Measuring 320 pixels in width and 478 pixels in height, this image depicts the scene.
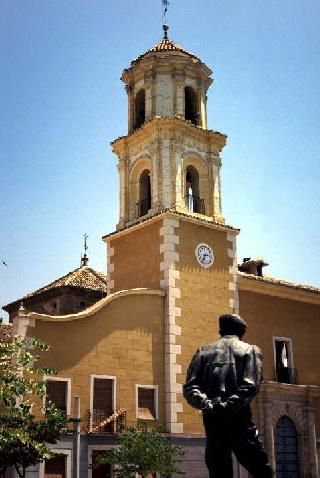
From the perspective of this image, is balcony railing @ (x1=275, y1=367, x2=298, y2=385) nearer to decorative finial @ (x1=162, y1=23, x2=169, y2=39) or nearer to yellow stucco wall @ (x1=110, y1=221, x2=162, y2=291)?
yellow stucco wall @ (x1=110, y1=221, x2=162, y2=291)

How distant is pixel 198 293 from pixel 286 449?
6610 mm

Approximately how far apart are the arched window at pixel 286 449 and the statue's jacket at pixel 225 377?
1749 cm

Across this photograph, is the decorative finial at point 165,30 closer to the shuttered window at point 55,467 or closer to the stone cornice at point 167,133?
the stone cornice at point 167,133

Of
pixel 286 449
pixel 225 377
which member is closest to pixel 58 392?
pixel 286 449

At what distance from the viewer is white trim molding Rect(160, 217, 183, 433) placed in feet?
69.3

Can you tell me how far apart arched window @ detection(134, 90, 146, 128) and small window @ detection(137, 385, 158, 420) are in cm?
1129

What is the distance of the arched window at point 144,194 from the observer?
25.7 metres

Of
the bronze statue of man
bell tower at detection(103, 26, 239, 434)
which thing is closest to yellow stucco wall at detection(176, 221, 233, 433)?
bell tower at detection(103, 26, 239, 434)

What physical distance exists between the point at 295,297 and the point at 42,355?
38.1ft

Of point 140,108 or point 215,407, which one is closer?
point 215,407

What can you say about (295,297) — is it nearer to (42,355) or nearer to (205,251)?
(205,251)

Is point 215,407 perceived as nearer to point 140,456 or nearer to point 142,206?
point 140,456

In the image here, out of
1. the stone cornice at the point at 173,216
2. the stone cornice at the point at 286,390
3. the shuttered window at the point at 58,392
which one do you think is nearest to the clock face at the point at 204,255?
the stone cornice at the point at 173,216

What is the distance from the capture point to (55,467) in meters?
18.6
